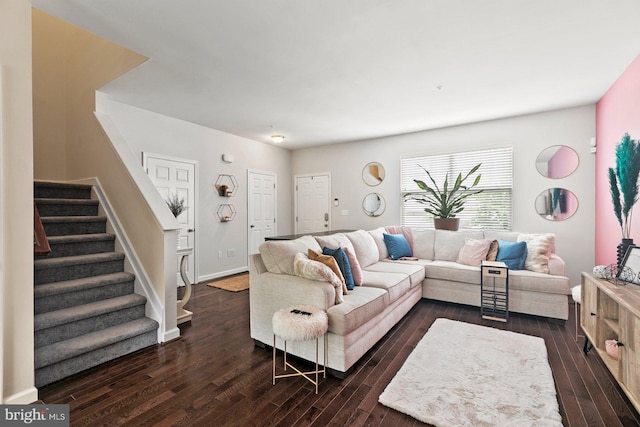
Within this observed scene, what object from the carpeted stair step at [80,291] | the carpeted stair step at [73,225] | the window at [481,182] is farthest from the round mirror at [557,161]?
the carpeted stair step at [73,225]

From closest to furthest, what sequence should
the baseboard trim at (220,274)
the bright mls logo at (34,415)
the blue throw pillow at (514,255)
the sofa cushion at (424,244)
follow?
the bright mls logo at (34,415) < the blue throw pillow at (514,255) < the sofa cushion at (424,244) < the baseboard trim at (220,274)

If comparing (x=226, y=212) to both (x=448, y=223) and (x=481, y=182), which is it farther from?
(x=481, y=182)

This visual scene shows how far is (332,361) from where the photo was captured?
2131mm

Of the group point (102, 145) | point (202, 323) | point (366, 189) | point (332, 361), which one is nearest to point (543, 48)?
point (332, 361)

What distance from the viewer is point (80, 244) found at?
116 inches

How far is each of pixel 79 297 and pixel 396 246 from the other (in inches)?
146

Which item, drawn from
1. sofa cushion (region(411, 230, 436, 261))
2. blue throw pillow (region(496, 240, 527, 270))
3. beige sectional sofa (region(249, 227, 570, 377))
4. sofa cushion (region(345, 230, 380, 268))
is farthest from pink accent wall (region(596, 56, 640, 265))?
sofa cushion (region(345, 230, 380, 268))

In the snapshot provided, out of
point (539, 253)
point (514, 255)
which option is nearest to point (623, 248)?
point (539, 253)

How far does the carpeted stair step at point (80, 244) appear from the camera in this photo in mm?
2791

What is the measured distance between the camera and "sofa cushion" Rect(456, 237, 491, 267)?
3751 mm

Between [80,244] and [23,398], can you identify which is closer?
[23,398]

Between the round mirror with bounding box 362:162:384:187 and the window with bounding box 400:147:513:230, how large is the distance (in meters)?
0.59

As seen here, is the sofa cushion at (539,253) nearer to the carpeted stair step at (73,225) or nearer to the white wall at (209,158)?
the white wall at (209,158)

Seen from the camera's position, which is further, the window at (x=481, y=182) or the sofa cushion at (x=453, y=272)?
the window at (x=481, y=182)
